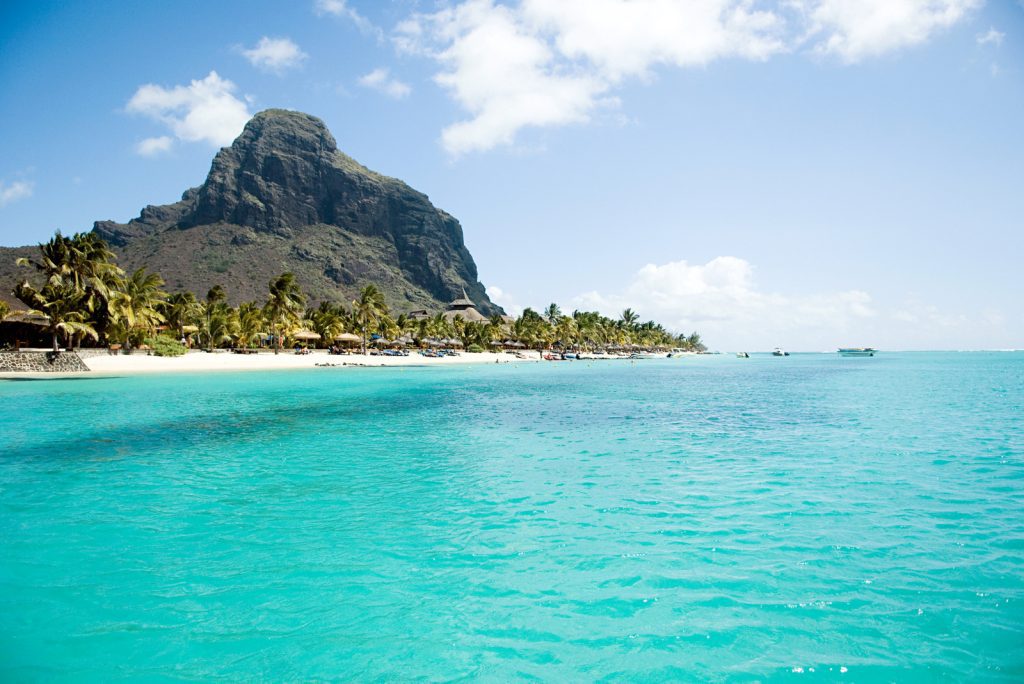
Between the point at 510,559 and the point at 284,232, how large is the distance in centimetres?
17828

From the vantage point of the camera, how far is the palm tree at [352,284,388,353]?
88.9m

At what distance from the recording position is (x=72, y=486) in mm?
11391

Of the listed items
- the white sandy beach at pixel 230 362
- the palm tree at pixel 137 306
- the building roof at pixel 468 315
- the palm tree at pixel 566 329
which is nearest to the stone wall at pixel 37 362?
the white sandy beach at pixel 230 362

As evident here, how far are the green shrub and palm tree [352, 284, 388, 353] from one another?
32590 millimetres

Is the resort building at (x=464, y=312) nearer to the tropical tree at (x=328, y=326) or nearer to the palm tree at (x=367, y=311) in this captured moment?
the palm tree at (x=367, y=311)

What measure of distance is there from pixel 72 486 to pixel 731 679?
1337cm

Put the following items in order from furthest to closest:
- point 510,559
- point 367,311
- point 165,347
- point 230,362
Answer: point 367,311
point 230,362
point 165,347
point 510,559

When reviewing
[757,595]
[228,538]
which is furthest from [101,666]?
[757,595]

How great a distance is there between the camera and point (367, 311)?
89.0 meters

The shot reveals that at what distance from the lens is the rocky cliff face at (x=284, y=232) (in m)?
139

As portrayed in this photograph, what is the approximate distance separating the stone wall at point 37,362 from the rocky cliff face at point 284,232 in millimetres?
82907

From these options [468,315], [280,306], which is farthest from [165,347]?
[468,315]

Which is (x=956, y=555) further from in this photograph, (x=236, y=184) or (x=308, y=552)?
(x=236, y=184)

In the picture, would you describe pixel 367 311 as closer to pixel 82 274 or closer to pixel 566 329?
pixel 82 274
